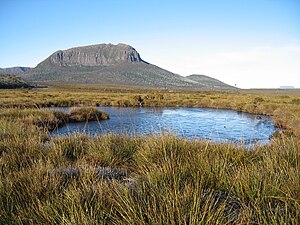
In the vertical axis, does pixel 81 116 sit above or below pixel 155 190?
below

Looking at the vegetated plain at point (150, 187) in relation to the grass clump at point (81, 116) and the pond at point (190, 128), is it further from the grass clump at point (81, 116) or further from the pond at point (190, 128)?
the grass clump at point (81, 116)

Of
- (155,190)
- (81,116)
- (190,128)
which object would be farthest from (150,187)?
(81,116)

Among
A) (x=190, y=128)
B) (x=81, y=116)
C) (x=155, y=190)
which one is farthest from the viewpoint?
(x=81, y=116)

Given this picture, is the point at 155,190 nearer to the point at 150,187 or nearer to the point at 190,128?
the point at 150,187

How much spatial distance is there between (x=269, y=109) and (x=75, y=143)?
27.8 meters

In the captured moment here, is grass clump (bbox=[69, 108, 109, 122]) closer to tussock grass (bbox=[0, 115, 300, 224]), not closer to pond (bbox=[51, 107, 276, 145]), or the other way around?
pond (bbox=[51, 107, 276, 145])

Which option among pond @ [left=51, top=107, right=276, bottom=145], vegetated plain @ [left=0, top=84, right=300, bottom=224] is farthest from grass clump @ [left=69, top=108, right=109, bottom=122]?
vegetated plain @ [left=0, top=84, right=300, bottom=224]

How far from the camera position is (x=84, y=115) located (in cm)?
2111

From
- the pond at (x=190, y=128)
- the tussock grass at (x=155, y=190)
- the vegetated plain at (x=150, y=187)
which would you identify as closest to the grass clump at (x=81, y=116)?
the pond at (x=190, y=128)

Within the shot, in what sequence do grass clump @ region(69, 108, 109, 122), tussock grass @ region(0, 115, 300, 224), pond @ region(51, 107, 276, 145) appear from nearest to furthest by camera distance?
tussock grass @ region(0, 115, 300, 224) < pond @ region(51, 107, 276, 145) < grass clump @ region(69, 108, 109, 122)

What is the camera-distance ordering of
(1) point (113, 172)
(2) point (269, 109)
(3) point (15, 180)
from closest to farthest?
(3) point (15, 180) → (1) point (113, 172) → (2) point (269, 109)

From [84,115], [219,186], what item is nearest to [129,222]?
[219,186]

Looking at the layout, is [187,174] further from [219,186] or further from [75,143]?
[75,143]

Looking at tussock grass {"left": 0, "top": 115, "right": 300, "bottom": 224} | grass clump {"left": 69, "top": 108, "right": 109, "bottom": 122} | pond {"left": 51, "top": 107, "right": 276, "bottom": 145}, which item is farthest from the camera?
grass clump {"left": 69, "top": 108, "right": 109, "bottom": 122}
